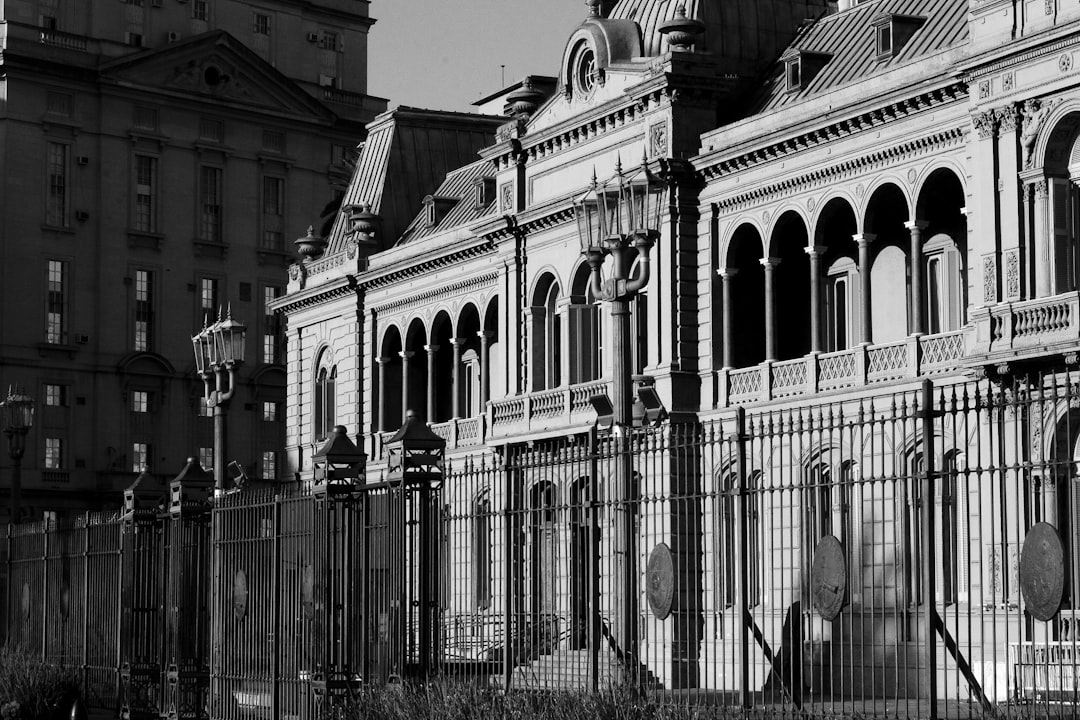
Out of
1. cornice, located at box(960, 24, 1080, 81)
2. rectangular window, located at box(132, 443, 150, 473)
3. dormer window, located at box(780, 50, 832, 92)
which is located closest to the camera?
cornice, located at box(960, 24, 1080, 81)

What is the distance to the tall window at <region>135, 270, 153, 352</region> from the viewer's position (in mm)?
81875

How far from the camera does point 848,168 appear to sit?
42.0 m

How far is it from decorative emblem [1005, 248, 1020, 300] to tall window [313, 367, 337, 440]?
3404cm

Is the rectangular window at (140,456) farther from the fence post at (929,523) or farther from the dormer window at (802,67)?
the fence post at (929,523)

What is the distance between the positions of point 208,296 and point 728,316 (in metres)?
42.4

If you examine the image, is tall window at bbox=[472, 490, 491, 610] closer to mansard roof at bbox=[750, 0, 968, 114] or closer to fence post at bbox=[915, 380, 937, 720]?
fence post at bbox=[915, 380, 937, 720]

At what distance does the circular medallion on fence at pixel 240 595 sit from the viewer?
24844 mm

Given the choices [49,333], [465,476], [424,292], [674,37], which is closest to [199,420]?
[49,333]

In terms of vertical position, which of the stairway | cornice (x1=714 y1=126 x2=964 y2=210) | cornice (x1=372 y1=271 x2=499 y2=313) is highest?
cornice (x1=714 y1=126 x2=964 y2=210)

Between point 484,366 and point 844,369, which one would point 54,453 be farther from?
point 844,369

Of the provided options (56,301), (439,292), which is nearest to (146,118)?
(56,301)

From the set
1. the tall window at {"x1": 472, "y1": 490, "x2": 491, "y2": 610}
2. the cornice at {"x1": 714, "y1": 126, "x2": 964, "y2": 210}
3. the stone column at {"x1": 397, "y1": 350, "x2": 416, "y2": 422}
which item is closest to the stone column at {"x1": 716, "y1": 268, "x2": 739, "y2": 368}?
the cornice at {"x1": 714, "y1": 126, "x2": 964, "y2": 210}

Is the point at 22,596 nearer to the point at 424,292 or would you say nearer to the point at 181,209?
the point at 424,292

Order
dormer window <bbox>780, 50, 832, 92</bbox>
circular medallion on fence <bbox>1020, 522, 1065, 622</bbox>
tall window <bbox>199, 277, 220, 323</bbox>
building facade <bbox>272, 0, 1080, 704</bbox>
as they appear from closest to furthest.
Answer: circular medallion on fence <bbox>1020, 522, 1065, 622</bbox> → building facade <bbox>272, 0, 1080, 704</bbox> → dormer window <bbox>780, 50, 832, 92</bbox> → tall window <bbox>199, 277, 220, 323</bbox>
